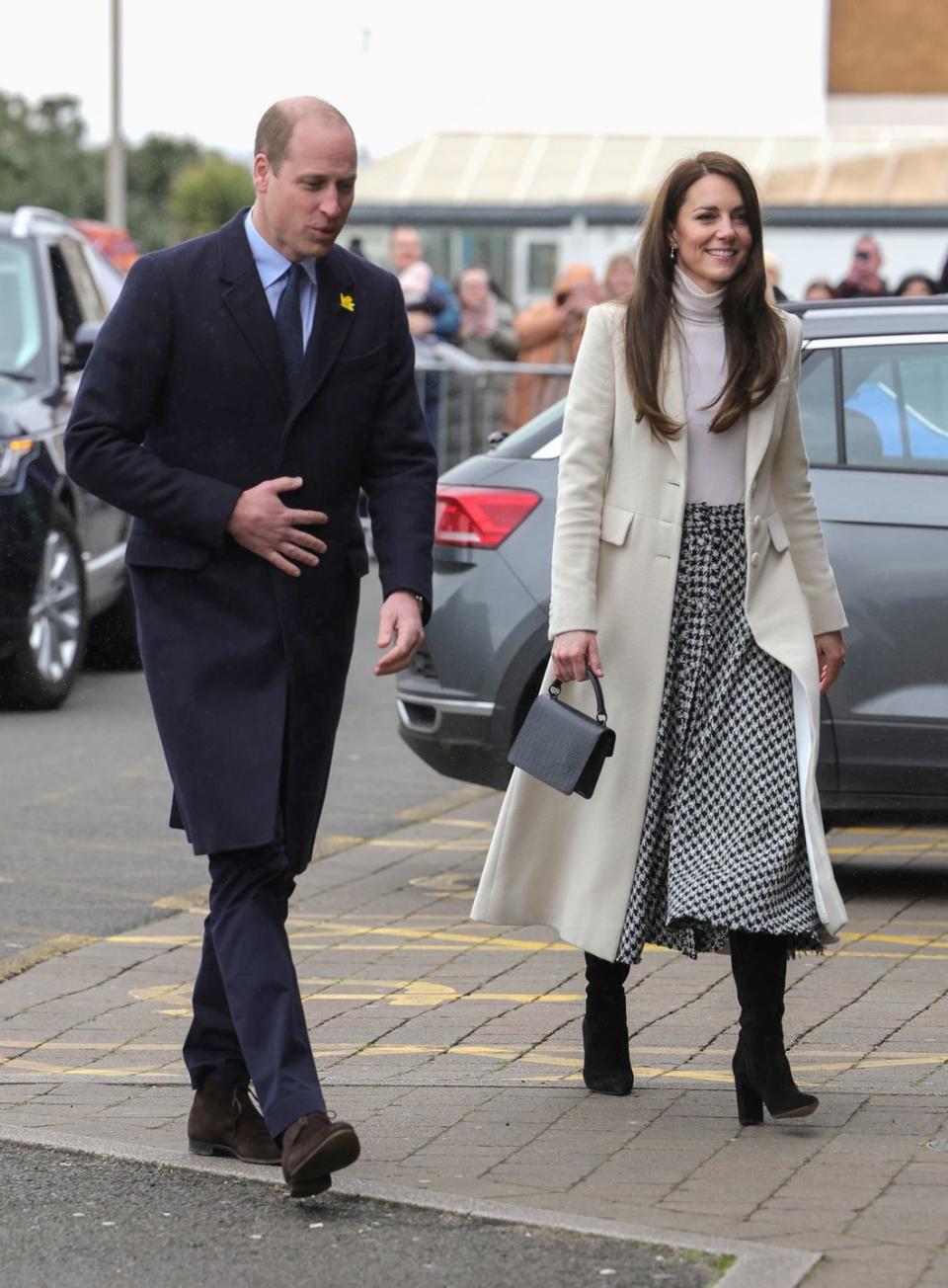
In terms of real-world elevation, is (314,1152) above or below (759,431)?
below

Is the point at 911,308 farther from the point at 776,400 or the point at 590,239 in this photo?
the point at 590,239

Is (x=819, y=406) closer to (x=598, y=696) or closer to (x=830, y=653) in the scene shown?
(x=830, y=653)

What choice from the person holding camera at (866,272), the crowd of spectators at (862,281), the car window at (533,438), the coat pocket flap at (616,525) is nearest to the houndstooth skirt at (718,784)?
the coat pocket flap at (616,525)

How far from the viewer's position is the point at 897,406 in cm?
774

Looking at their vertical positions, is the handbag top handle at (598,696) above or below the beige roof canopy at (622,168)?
above

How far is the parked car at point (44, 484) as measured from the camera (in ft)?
37.5

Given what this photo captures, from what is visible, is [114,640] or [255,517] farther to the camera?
[114,640]

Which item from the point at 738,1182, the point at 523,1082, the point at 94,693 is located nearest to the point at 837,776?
the point at 523,1082

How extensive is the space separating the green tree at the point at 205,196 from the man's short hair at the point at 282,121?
3751 inches

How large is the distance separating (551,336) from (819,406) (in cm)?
1141

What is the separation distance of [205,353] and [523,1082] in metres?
1.75

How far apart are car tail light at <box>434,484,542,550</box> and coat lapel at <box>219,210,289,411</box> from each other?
10.5 ft

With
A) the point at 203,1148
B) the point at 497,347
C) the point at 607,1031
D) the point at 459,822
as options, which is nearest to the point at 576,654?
the point at 607,1031

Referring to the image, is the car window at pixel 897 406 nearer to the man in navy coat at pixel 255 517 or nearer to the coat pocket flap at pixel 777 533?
the coat pocket flap at pixel 777 533
